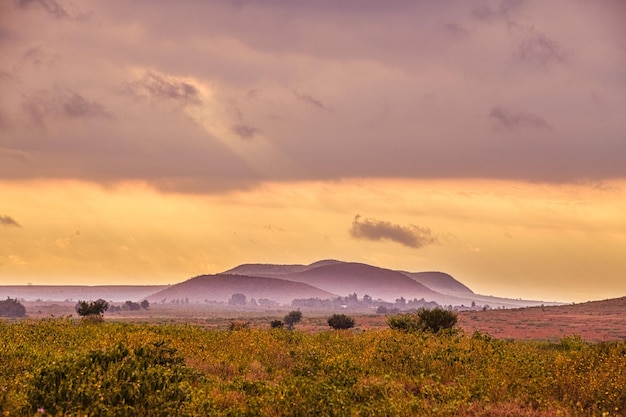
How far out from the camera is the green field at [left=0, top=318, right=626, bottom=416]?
10547mm

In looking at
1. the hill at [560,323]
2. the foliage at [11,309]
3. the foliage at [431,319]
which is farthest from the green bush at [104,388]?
the foliage at [11,309]

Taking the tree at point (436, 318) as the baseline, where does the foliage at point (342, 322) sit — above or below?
below

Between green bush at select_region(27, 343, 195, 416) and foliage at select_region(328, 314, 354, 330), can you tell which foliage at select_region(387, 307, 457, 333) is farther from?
foliage at select_region(328, 314, 354, 330)

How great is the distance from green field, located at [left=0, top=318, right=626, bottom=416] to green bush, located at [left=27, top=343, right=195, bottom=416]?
0.07 ft

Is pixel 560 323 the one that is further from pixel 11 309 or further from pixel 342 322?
pixel 11 309

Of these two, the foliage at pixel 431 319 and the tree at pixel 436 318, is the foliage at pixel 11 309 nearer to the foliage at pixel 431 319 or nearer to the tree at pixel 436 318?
the foliage at pixel 431 319

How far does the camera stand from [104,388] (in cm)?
1054

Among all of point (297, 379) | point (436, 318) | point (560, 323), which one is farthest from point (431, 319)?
point (560, 323)

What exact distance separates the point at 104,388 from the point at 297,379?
187 inches

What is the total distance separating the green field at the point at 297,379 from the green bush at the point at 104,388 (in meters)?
0.02

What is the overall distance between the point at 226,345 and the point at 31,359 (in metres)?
6.86

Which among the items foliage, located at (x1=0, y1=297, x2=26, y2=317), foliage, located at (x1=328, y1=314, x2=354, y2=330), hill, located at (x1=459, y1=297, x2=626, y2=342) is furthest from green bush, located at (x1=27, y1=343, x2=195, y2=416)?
foliage, located at (x1=0, y1=297, x2=26, y2=317)

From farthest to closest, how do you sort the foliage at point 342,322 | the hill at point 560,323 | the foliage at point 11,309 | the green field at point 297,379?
the foliage at point 11,309, the hill at point 560,323, the foliage at point 342,322, the green field at point 297,379

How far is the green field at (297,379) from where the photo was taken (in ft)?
34.6
